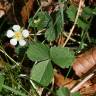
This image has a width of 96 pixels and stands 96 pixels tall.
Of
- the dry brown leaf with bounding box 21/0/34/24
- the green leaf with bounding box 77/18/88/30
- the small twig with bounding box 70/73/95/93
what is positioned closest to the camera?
the small twig with bounding box 70/73/95/93

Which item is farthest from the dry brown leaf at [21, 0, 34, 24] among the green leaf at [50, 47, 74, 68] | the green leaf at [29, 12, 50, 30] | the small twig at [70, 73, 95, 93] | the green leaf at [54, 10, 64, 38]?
the small twig at [70, 73, 95, 93]

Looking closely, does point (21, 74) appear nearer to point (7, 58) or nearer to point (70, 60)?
point (7, 58)

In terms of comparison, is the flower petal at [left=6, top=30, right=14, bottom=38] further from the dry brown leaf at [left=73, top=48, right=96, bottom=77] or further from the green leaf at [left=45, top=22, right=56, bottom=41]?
the dry brown leaf at [left=73, top=48, right=96, bottom=77]

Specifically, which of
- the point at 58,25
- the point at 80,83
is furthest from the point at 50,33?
the point at 80,83

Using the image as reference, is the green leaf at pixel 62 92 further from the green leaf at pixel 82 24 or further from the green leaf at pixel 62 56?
the green leaf at pixel 82 24

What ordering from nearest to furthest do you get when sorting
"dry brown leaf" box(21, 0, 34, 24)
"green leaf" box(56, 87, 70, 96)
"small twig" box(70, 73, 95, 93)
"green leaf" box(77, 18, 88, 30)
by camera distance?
1. "green leaf" box(56, 87, 70, 96)
2. "small twig" box(70, 73, 95, 93)
3. "green leaf" box(77, 18, 88, 30)
4. "dry brown leaf" box(21, 0, 34, 24)

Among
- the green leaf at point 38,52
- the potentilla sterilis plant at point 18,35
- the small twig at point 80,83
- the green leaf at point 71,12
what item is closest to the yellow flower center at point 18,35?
the potentilla sterilis plant at point 18,35

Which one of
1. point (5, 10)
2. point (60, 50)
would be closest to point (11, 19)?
point (5, 10)

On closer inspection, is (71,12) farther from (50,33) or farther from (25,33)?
(25,33)
